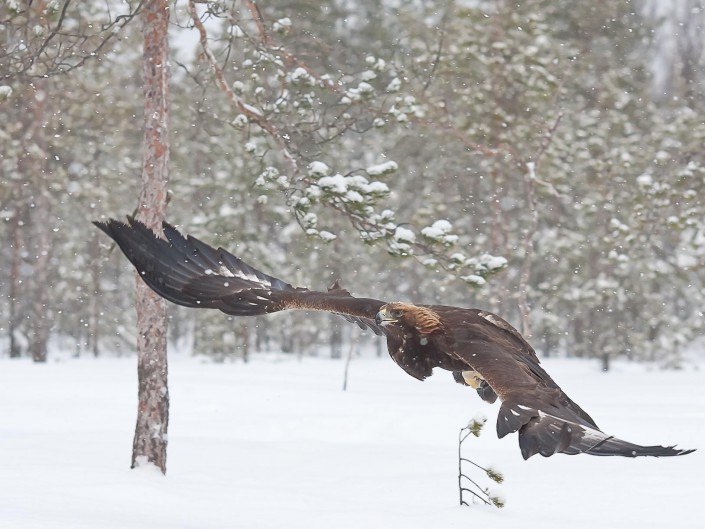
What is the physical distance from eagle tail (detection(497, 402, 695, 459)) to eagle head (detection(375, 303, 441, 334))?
229cm

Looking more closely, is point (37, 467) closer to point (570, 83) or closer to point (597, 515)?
point (597, 515)

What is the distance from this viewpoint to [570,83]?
29422 mm

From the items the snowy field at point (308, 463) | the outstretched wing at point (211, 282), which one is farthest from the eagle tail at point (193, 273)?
the snowy field at point (308, 463)

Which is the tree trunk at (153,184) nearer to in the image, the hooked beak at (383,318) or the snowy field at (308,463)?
the snowy field at (308,463)

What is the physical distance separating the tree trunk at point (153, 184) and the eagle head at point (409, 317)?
393 cm

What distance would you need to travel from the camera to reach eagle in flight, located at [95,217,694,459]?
17.3ft

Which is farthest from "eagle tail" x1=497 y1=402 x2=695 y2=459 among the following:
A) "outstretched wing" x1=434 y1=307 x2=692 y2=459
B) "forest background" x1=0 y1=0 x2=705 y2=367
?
"forest background" x1=0 y1=0 x2=705 y2=367

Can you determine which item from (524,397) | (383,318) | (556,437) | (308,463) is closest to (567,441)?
(556,437)

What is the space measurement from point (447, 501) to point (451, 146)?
74.3ft

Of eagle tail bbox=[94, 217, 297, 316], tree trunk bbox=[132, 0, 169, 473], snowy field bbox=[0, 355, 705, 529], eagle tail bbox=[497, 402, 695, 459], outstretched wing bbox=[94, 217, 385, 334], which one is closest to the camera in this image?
eagle tail bbox=[497, 402, 695, 459]

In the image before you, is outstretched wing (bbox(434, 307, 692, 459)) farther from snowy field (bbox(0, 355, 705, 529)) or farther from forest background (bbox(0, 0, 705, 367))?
forest background (bbox(0, 0, 705, 367))

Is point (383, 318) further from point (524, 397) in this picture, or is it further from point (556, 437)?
point (556, 437)

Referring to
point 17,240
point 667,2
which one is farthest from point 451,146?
point 17,240

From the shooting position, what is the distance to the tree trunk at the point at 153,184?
10.2m
